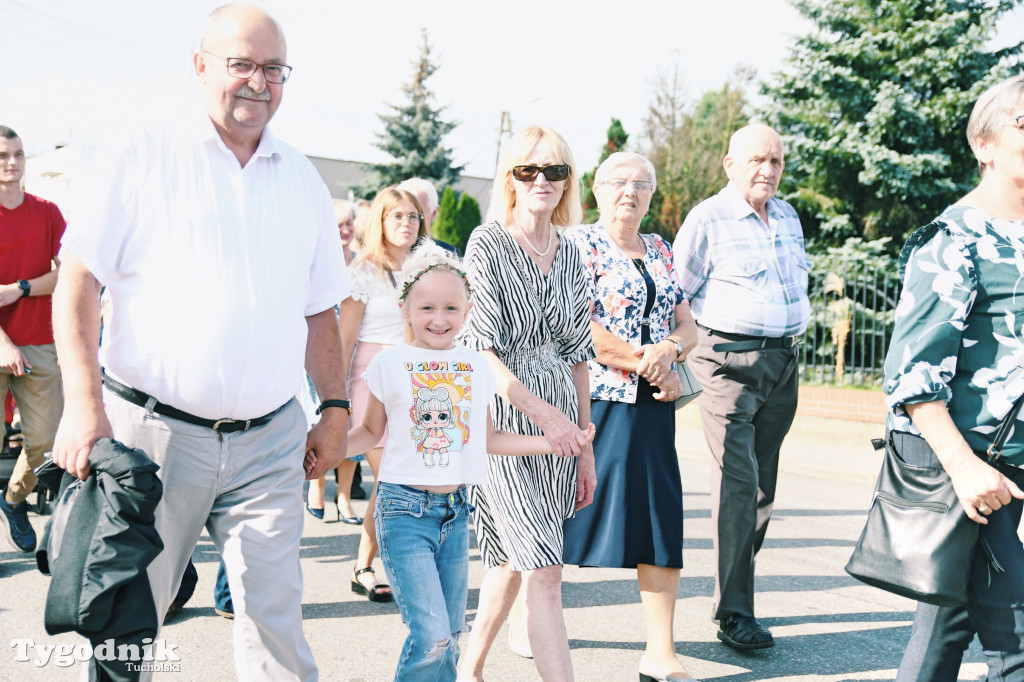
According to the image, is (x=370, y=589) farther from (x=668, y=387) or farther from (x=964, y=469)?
(x=964, y=469)

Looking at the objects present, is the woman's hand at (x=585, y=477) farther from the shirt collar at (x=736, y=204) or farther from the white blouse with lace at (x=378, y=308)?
the white blouse with lace at (x=378, y=308)

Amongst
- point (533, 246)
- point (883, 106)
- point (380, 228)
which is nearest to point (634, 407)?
point (533, 246)

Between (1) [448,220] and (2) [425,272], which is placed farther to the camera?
(1) [448,220]

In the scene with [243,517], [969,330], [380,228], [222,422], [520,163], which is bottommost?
[243,517]

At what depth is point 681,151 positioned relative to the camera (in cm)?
3019

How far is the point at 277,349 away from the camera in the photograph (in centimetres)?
271

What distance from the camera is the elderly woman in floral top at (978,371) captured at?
2594 mm

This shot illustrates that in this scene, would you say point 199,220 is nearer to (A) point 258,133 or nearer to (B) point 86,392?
(A) point 258,133

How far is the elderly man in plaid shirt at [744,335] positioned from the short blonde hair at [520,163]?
1032 millimetres

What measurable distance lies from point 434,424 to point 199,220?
102 cm

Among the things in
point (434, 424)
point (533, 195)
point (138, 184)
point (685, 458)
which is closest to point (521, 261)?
point (533, 195)

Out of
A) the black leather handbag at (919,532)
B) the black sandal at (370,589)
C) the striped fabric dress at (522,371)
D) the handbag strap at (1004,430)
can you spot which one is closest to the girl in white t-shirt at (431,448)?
the striped fabric dress at (522,371)

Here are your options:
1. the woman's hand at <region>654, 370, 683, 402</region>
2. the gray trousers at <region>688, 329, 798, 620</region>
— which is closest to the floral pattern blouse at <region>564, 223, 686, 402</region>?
the woman's hand at <region>654, 370, 683, 402</region>

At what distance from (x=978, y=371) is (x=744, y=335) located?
1.97m
